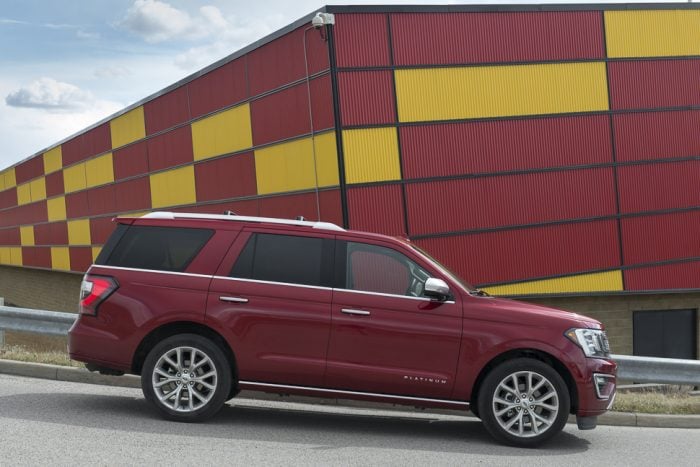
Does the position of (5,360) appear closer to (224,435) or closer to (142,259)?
(142,259)

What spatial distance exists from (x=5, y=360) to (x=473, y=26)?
458 inches

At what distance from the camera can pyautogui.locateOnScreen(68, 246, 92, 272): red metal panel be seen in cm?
3123

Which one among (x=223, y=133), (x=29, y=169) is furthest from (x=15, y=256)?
(x=223, y=133)

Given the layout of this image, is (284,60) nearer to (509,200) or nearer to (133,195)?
(509,200)

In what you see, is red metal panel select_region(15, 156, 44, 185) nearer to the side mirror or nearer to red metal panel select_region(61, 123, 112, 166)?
red metal panel select_region(61, 123, 112, 166)

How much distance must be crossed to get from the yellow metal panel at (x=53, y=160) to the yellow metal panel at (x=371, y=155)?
72.0 ft

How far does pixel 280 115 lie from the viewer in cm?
1819

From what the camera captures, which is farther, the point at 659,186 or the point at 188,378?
the point at 659,186

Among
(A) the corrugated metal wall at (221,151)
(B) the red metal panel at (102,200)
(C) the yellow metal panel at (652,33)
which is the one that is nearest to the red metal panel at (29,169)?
(A) the corrugated metal wall at (221,151)

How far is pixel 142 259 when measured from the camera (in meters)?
7.40

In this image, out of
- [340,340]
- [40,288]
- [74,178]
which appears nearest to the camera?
[340,340]

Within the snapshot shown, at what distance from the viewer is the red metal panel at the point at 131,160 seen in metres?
25.7

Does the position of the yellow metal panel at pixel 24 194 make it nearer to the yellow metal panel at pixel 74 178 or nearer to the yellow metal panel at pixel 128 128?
the yellow metal panel at pixel 74 178

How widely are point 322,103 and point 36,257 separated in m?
26.3
